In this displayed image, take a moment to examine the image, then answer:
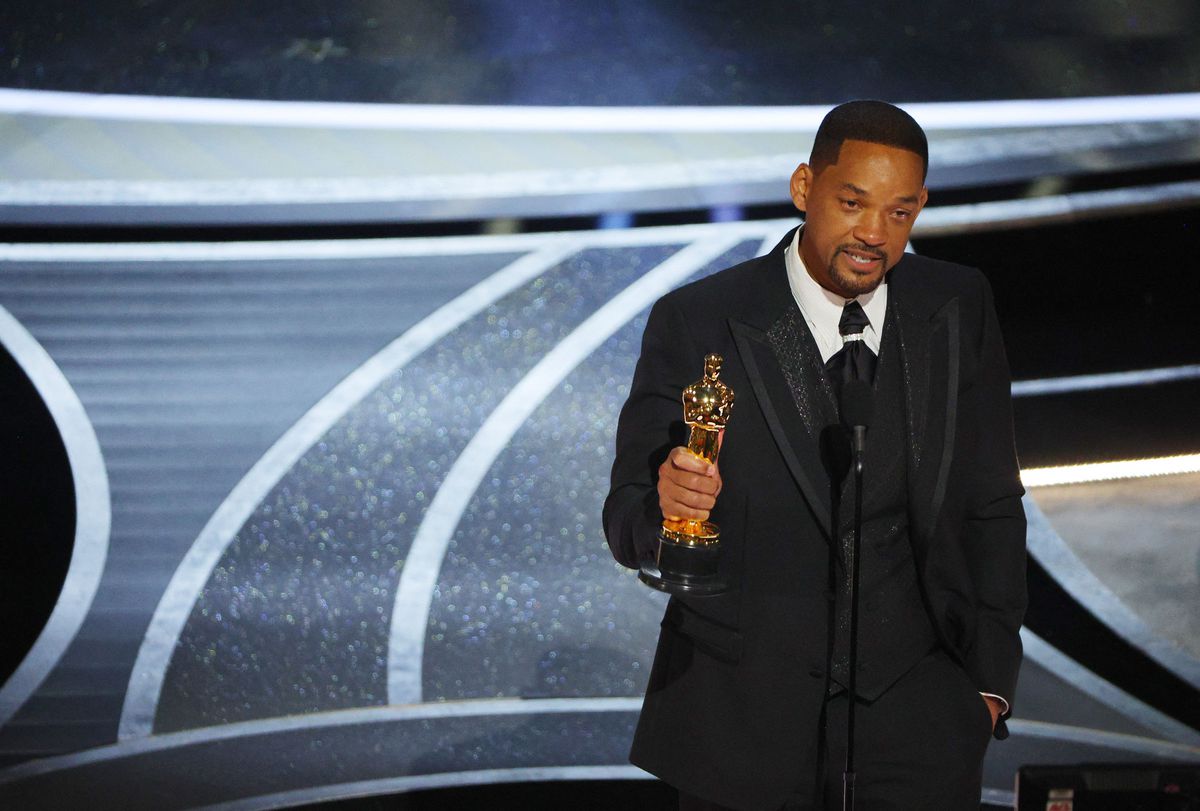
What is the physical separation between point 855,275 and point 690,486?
0.43 m

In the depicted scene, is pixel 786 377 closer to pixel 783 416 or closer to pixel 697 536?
pixel 783 416

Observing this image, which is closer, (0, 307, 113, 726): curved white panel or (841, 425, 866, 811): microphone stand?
(841, 425, 866, 811): microphone stand

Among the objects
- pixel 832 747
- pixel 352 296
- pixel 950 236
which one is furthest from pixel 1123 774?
pixel 352 296

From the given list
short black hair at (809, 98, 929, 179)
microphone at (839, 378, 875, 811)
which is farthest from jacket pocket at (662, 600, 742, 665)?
short black hair at (809, 98, 929, 179)

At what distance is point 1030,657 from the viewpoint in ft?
11.6

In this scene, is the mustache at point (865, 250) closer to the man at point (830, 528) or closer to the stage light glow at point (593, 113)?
the man at point (830, 528)

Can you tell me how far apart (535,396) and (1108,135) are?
177 centimetres

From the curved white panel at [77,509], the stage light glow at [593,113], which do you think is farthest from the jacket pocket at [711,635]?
the curved white panel at [77,509]

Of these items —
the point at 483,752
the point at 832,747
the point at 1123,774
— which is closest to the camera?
the point at 832,747

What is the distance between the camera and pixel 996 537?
178cm

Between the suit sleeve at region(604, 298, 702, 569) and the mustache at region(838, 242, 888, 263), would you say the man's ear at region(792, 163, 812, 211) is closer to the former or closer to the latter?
the mustache at region(838, 242, 888, 263)

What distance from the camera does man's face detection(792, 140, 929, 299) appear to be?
5.35ft

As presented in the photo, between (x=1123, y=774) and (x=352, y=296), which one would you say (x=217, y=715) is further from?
(x=1123, y=774)

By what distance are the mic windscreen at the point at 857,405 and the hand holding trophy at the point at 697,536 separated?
0.14 metres
